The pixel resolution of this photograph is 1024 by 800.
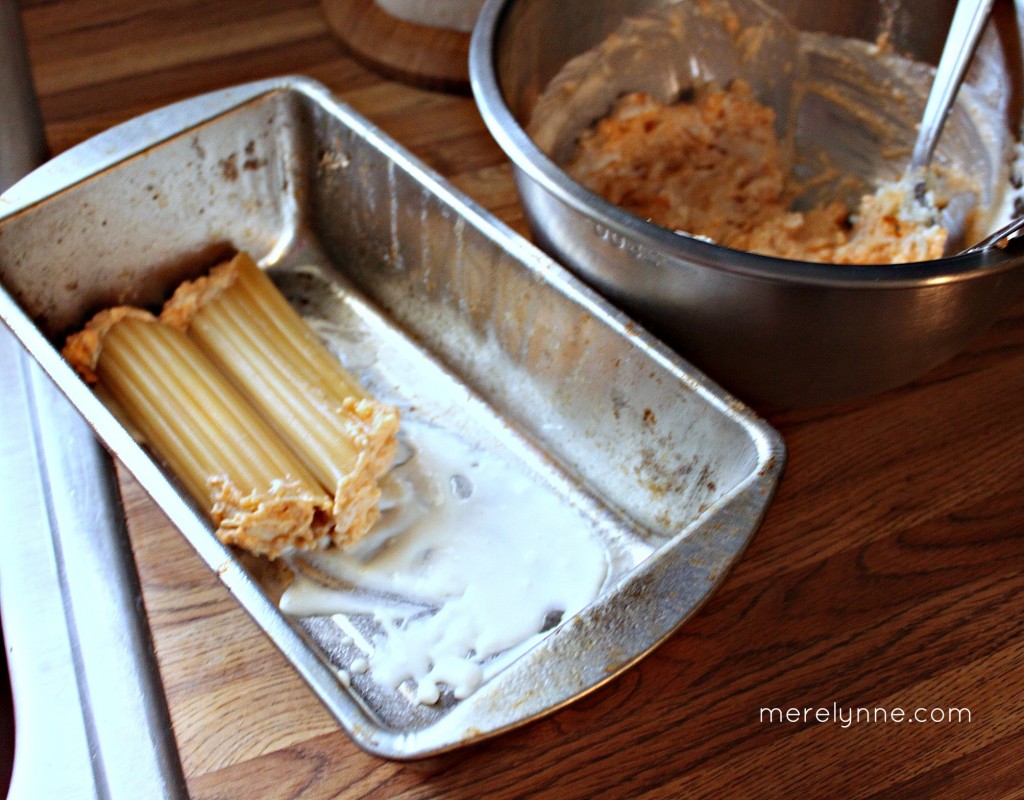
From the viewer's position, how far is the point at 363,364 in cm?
78

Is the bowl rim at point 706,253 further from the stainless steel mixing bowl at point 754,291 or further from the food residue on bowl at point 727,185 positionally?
the food residue on bowl at point 727,185

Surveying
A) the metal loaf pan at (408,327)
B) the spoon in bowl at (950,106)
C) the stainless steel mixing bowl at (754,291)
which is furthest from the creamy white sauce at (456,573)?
the spoon in bowl at (950,106)

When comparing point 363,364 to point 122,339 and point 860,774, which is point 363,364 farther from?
point 860,774

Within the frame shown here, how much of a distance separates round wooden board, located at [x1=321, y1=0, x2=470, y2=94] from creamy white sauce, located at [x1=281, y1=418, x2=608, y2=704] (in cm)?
45

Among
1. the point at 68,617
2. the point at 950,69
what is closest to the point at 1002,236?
the point at 950,69

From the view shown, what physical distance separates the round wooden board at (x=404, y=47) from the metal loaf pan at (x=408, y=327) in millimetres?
213

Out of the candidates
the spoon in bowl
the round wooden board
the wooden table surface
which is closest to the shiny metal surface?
the wooden table surface

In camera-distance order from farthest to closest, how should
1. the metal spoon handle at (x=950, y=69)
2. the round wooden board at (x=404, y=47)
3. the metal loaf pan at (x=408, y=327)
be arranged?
1. the round wooden board at (x=404, y=47)
2. the metal spoon handle at (x=950, y=69)
3. the metal loaf pan at (x=408, y=327)

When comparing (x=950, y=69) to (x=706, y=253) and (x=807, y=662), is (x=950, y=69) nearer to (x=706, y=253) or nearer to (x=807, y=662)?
(x=706, y=253)

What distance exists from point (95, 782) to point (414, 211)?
456 mm

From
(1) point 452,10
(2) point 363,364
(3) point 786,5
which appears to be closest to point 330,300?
(2) point 363,364

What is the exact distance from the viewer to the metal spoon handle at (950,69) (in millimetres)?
736

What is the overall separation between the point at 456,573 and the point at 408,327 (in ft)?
0.84

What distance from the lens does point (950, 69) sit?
0.76 metres
